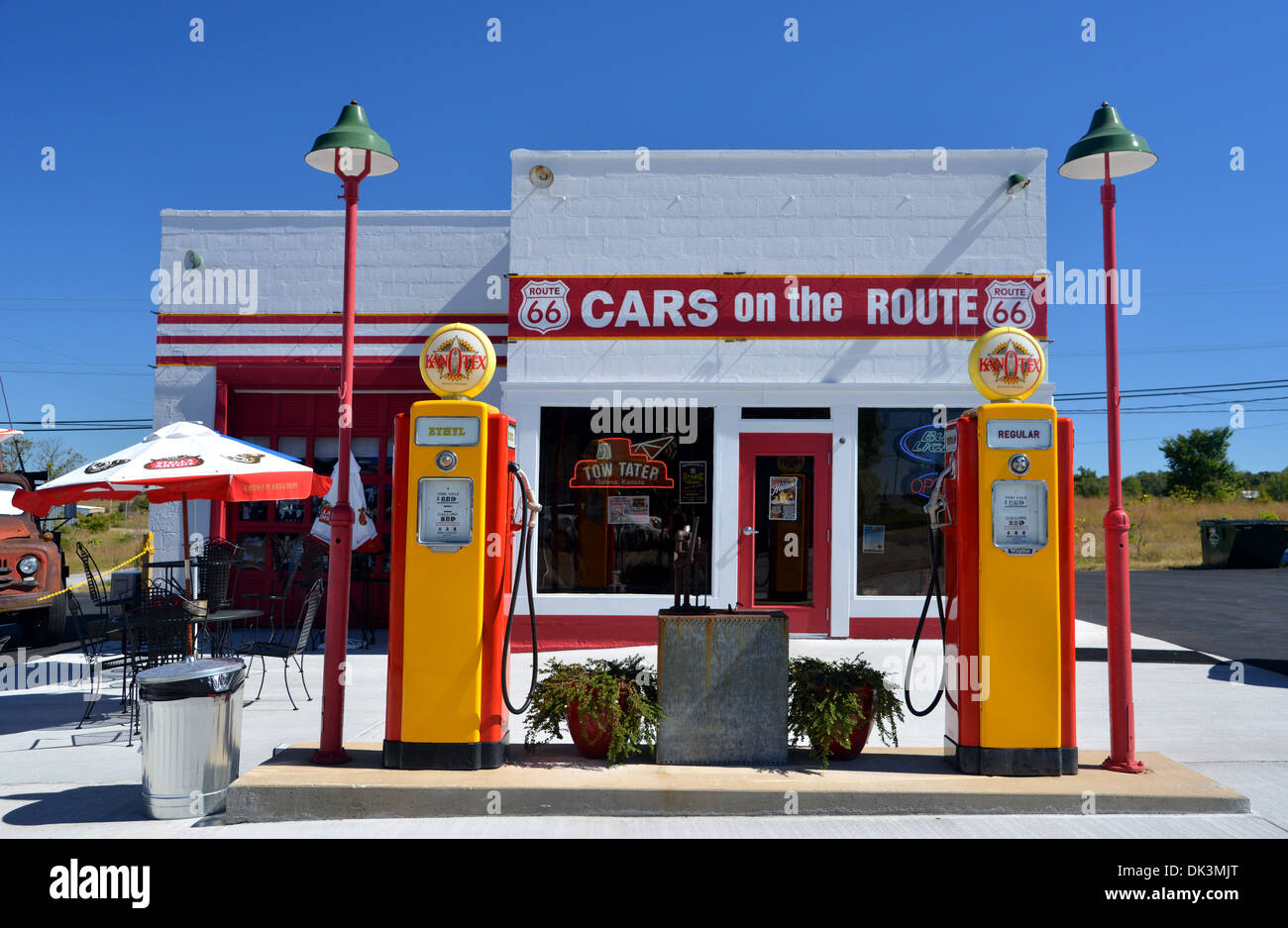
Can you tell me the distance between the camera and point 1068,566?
5.85 m

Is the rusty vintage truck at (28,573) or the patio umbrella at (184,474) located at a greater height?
the patio umbrella at (184,474)

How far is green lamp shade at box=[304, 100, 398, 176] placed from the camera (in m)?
5.97

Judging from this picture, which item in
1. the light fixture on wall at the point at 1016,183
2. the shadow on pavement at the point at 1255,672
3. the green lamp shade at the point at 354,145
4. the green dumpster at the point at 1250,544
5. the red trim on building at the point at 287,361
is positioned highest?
the light fixture on wall at the point at 1016,183

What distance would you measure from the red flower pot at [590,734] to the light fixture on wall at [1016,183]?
819cm

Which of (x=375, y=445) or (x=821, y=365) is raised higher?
(x=821, y=365)

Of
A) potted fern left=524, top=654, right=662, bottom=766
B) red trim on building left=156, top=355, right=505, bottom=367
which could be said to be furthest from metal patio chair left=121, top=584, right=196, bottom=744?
red trim on building left=156, top=355, right=505, bottom=367

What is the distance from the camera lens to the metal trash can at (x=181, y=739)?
540 cm

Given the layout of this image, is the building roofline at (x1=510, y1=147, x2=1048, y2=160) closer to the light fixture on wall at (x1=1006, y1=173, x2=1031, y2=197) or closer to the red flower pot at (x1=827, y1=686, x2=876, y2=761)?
the light fixture on wall at (x1=1006, y1=173, x2=1031, y2=197)

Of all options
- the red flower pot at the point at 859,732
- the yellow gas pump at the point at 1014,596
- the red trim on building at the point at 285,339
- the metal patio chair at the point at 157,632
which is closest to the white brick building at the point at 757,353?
the red trim on building at the point at 285,339

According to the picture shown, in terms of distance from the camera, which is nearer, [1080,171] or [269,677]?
[1080,171]

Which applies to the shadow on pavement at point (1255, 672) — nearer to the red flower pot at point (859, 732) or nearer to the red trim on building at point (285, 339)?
the red flower pot at point (859, 732)
